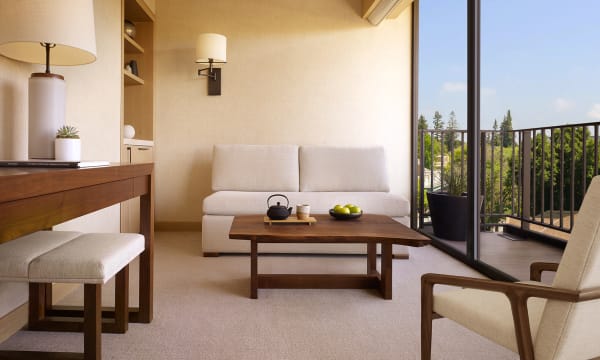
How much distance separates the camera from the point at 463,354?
1.78 m

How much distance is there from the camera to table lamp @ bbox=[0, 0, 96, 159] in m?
1.61

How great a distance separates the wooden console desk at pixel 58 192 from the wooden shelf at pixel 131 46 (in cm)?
240

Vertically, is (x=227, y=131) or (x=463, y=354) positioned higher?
(x=227, y=131)

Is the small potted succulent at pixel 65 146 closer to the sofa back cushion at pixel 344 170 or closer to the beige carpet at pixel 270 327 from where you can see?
the beige carpet at pixel 270 327

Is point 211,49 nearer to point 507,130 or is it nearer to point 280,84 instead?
point 280,84

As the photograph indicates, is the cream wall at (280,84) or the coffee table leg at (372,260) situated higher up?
the cream wall at (280,84)

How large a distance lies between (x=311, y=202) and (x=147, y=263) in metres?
1.82

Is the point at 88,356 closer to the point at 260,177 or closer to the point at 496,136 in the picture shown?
the point at 260,177

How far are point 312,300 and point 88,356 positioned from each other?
130 cm

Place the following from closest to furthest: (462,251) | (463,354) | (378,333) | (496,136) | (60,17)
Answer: (60,17), (463,354), (378,333), (462,251), (496,136)

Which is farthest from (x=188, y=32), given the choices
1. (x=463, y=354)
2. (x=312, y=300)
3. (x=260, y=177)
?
(x=463, y=354)

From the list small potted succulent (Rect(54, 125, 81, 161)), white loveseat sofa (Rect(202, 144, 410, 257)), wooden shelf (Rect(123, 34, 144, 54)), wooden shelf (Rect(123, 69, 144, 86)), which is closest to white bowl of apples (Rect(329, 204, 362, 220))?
white loveseat sofa (Rect(202, 144, 410, 257))

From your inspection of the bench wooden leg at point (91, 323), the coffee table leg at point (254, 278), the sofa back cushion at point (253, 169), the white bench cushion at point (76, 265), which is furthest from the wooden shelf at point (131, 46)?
the bench wooden leg at point (91, 323)

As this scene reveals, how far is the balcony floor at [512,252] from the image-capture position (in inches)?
121
